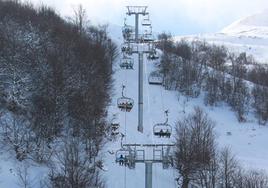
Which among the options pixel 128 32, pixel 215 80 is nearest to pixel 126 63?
pixel 128 32

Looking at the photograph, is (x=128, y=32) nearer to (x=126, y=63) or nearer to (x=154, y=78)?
(x=126, y=63)

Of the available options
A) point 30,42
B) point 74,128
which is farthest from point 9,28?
point 74,128

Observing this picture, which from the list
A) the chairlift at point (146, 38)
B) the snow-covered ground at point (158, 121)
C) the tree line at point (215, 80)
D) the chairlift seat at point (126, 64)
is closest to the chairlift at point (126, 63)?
the chairlift seat at point (126, 64)

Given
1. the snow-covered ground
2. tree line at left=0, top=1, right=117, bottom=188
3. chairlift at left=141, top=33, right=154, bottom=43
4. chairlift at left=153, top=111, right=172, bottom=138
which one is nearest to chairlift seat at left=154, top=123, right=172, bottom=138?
chairlift at left=153, top=111, right=172, bottom=138

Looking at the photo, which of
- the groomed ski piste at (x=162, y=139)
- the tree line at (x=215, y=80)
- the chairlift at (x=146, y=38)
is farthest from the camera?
the tree line at (x=215, y=80)

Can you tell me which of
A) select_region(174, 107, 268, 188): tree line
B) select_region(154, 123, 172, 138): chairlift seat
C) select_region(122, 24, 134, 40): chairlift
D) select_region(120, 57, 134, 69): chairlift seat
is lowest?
select_region(174, 107, 268, 188): tree line

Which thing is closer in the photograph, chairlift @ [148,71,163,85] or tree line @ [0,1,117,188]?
tree line @ [0,1,117,188]

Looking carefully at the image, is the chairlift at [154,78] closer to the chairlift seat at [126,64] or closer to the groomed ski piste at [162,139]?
the groomed ski piste at [162,139]

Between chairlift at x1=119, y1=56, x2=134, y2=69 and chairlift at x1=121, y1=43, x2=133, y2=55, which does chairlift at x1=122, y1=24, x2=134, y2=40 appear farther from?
chairlift at x1=119, y1=56, x2=134, y2=69
